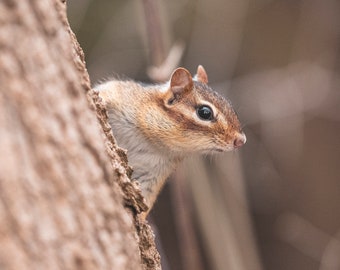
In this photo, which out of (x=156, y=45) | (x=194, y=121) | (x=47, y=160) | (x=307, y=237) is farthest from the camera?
(x=307, y=237)

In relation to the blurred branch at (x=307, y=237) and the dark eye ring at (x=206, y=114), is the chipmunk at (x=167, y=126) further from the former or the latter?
the blurred branch at (x=307, y=237)

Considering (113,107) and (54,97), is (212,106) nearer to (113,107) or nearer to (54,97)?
(113,107)

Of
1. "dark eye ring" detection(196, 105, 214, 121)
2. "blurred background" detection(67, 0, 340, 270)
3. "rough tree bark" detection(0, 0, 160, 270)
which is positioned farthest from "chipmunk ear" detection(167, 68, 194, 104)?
"rough tree bark" detection(0, 0, 160, 270)

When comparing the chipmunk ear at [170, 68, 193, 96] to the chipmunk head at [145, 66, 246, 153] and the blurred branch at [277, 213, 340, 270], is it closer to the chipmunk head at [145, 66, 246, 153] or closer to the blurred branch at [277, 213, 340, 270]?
the chipmunk head at [145, 66, 246, 153]

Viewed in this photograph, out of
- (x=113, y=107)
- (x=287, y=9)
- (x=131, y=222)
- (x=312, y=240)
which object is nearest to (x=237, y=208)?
(x=312, y=240)

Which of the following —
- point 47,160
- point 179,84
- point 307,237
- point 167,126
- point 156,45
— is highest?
point 156,45

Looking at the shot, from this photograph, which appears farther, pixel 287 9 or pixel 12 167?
pixel 287 9

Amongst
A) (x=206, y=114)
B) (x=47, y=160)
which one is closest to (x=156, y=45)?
(x=206, y=114)

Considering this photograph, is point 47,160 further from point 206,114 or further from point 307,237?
point 307,237
